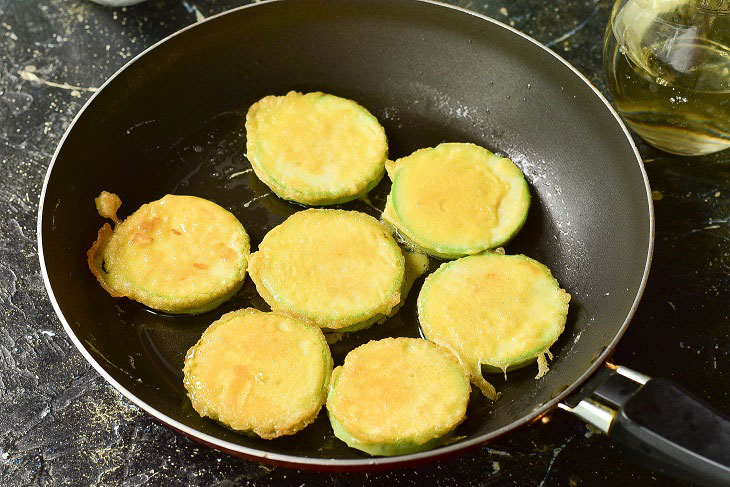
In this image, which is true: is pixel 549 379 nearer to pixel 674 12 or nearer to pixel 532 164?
pixel 532 164

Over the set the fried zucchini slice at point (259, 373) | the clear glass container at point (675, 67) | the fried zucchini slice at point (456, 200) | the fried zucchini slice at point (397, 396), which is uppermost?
the clear glass container at point (675, 67)

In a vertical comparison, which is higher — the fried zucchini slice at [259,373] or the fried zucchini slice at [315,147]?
the fried zucchini slice at [315,147]

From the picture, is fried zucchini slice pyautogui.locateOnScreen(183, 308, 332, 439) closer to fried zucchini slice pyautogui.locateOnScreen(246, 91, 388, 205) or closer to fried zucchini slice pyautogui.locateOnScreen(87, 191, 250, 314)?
fried zucchini slice pyautogui.locateOnScreen(87, 191, 250, 314)

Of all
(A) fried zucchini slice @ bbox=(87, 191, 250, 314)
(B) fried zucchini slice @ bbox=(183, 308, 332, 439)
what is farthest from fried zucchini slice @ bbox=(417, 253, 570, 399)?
(A) fried zucchini slice @ bbox=(87, 191, 250, 314)

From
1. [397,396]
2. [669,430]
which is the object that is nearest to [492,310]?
[397,396]

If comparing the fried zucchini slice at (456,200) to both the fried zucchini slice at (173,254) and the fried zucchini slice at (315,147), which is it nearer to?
the fried zucchini slice at (315,147)

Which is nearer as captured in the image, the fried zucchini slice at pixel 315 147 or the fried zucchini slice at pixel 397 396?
the fried zucchini slice at pixel 397 396

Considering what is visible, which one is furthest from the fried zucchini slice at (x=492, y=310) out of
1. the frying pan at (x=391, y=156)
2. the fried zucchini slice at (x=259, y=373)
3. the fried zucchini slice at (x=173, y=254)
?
the fried zucchini slice at (x=173, y=254)
